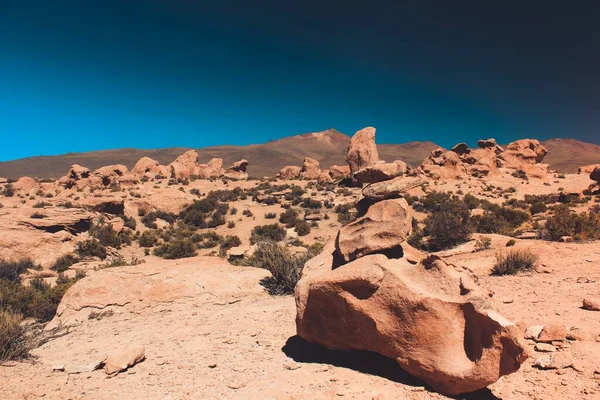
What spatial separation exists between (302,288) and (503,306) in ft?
12.2

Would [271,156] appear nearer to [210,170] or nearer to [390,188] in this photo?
[210,170]

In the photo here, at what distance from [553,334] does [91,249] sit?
16.2 m

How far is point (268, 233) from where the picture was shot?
18.4m

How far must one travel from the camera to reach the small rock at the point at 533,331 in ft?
15.1

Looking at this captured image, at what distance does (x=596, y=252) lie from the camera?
27.4 ft

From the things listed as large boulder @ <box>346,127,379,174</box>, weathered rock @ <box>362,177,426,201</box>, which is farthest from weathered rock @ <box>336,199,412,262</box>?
large boulder @ <box>346,127,379,174</box>

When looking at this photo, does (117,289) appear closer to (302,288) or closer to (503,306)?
(302,288)

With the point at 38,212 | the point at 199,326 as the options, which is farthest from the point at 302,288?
the point at 38,212

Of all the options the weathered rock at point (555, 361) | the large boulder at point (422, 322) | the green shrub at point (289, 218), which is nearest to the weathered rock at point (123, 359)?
the large boulder at point (422, 322)

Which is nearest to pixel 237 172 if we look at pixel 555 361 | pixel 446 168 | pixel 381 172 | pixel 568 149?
pixel 446 168

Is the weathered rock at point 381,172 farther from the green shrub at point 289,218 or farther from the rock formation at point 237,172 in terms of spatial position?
the rock formation at point 237,172

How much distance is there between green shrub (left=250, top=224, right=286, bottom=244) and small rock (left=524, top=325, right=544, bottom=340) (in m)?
13.5

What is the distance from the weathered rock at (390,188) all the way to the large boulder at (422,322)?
145 centimetres

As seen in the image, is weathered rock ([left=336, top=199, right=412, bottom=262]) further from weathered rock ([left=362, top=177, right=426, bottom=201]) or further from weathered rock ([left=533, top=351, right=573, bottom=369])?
weathered rock ([left=533, top=351, right=573, bottom=369])
